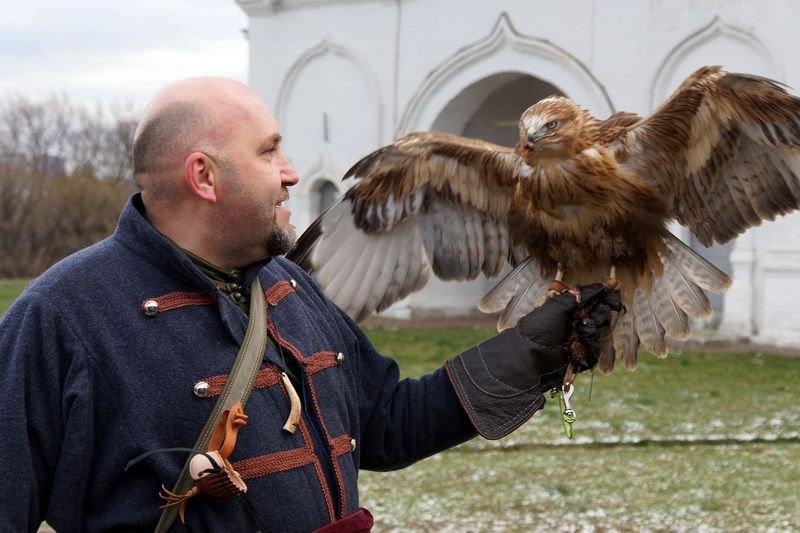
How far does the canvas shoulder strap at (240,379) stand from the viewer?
2211 millimetres

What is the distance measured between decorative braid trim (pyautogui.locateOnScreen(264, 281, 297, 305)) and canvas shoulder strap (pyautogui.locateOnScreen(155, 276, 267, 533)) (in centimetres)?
11

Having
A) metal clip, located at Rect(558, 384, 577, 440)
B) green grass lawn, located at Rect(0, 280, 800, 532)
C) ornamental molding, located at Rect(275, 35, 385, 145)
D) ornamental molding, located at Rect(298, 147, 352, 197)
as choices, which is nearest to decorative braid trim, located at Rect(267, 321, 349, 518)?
metal clip, located at Rect(558, 384, 577, 440)

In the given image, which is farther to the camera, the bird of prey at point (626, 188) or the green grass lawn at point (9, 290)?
the green grass lawn at point (9, 290)

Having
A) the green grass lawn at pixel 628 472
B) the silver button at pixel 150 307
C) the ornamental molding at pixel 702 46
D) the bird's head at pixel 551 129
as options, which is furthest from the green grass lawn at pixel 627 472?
the ornamental molding at pixel 702 46

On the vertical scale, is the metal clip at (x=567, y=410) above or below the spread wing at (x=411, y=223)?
below

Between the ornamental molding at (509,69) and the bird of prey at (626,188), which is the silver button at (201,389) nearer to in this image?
the bird of prey at (626,188)

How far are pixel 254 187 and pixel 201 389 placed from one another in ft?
1.47

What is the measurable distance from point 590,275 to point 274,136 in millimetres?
1596

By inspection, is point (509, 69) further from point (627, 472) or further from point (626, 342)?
point (626, 342)

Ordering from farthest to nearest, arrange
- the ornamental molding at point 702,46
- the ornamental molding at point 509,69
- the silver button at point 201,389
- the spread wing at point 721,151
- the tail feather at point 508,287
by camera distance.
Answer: the ornamental molding at point 509,69 → the ornamental molding at point 702,46 → the tail feather at point 508,287 → the spread wing at point 721,151 → the silver button at point 201,389

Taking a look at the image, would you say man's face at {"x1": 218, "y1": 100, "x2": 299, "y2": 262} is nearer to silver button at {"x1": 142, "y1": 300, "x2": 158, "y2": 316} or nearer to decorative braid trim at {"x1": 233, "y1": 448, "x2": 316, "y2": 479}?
silver button at {"x1": 142, "y1": 300, "x2": 158, "y2": 316}

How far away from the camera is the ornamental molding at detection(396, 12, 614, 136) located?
15.1m

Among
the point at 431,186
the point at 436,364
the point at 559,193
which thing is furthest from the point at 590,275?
the point at 436,364

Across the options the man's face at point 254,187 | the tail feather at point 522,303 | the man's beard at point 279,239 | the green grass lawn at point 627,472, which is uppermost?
the man's face at point 254,187
